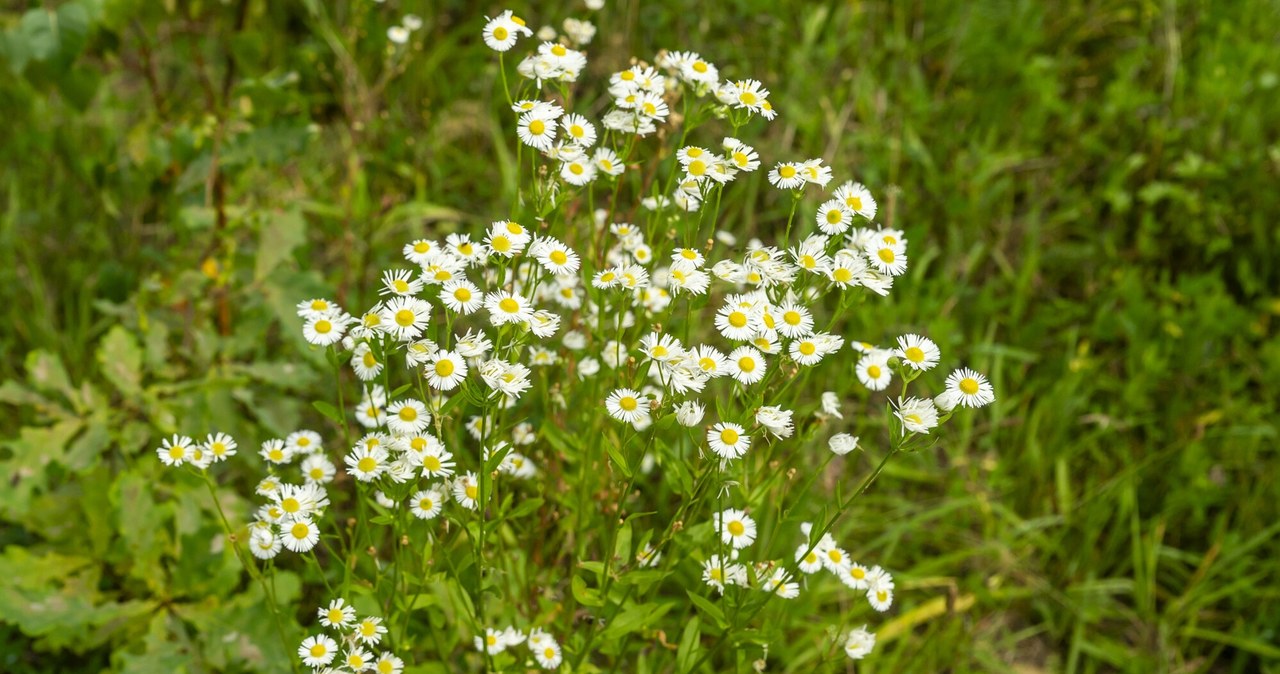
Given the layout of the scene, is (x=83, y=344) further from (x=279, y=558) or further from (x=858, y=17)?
(x=858, y=17)

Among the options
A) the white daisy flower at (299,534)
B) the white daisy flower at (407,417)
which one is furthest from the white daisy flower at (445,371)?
the white daisy flower at (299,534)

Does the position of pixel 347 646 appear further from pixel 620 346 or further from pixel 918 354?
pixel 918 354

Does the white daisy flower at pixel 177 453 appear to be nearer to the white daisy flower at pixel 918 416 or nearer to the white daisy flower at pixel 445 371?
the white daisy flower at pixel 445 371

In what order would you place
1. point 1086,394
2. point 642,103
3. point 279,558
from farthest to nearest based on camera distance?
point 1086,394
point 279,558
point 642,103

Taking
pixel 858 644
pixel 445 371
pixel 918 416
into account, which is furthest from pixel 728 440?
pixel 858 644

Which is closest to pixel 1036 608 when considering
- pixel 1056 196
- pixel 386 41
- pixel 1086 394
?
pixel 1086 394

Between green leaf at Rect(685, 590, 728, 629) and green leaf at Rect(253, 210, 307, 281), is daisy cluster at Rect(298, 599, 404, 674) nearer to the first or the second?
green leaf at Rect(685, 590, 728, 629)
